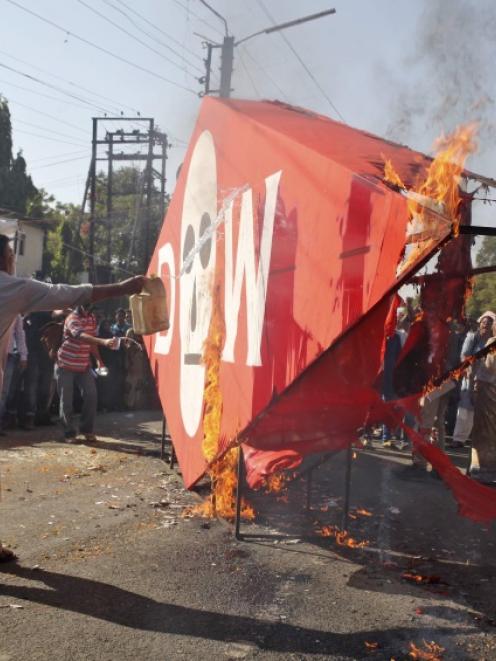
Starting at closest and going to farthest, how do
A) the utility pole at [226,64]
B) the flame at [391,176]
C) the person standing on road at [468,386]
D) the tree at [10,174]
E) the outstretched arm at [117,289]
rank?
the flame at [391,176]
the outstretched arm at [117,289]
the person standing on road at [468,386]
the utility pole at [226,64]
the tree at [10,174]

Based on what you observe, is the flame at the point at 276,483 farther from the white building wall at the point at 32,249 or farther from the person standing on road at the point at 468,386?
the white building wall at the point at 32,249

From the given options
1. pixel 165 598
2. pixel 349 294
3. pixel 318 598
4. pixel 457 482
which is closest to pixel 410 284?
pixel 349 294

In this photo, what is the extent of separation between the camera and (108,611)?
146 inches

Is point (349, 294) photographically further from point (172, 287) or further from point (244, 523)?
point (172, 287)

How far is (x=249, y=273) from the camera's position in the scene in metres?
4.87

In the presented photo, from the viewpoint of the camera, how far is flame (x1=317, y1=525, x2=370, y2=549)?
5082 mm

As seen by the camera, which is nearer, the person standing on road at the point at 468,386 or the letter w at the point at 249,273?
the letter w at the point at 249,273

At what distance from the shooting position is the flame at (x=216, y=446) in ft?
17.3

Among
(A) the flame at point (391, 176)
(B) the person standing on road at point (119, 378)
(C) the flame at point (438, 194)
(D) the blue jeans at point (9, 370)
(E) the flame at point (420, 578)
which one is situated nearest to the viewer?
(C) the flame at point (438, 194)

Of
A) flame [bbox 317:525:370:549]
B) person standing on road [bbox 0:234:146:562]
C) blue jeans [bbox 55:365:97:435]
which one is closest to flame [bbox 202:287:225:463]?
flame [bbox 317:525:370:549]

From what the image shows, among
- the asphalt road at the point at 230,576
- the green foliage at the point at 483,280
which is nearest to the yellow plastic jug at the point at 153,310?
the asphalt road at the point at 230,576

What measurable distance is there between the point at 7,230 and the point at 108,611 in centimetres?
960

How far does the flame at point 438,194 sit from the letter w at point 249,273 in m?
1.08

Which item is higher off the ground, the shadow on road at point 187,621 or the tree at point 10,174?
the tree at point 10,174
